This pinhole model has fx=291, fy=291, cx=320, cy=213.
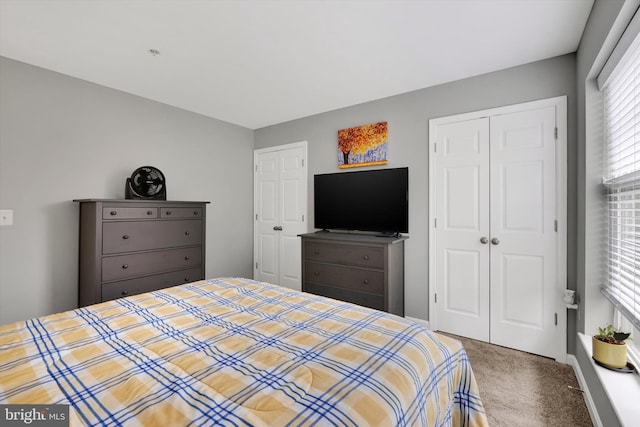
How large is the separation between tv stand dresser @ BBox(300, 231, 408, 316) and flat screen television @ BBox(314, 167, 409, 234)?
17cm

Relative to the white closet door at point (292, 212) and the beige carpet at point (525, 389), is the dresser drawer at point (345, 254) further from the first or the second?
the beige carpet at point (525, 389)

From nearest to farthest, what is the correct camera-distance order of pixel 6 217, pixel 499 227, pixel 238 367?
pixel 238 367, pixel 6 217, pixel 499 227

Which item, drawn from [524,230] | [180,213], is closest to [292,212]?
[180,213]

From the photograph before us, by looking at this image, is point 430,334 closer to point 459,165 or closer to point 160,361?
point 160,361

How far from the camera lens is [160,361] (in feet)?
3.39

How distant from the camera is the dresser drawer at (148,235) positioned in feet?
8.41

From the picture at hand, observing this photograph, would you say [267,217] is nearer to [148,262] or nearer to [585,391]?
[148,262]

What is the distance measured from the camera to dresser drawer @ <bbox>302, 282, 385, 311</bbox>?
9.16ft

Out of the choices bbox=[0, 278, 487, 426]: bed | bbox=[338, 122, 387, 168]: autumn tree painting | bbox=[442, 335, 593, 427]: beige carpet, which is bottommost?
bbox=[442, 335, 593, 427]: beige carpet

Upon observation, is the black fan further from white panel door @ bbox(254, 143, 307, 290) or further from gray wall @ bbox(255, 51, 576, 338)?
gray wall @ bbox(255, 51, 576, 338)

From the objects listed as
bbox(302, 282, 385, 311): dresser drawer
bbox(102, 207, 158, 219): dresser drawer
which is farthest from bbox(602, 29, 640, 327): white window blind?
bbox(102, 207, 158, 219): dresser drawer

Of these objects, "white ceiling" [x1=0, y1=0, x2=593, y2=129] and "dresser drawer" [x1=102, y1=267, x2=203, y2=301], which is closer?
"white ceiling" [x1=0, y1=0, x2=593, y2=129]

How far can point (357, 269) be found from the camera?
2.90m

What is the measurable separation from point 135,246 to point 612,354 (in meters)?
3.49
